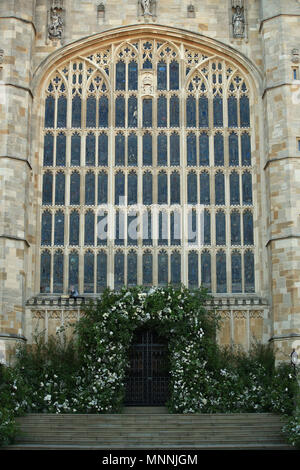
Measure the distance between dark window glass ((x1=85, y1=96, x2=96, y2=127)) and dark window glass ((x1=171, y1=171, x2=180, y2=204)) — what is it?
3279 millimetres

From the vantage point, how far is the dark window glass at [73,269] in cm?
2538

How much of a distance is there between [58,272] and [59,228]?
1485mm

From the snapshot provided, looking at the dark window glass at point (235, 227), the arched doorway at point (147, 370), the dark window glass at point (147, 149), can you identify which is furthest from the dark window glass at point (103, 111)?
the arched doorway at point (147, 370)

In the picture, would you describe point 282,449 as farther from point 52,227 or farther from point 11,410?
point 52,227

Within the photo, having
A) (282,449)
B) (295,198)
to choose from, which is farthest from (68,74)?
(282,449)

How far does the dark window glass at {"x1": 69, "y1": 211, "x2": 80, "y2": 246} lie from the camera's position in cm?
2573

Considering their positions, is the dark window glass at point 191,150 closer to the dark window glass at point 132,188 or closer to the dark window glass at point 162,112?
the dark window glass at point 162,112

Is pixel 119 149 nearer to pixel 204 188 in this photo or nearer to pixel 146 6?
pixel 204 188

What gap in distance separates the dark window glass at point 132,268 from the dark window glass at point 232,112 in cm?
562

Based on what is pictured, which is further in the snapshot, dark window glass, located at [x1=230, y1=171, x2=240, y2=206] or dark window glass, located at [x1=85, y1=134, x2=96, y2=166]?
dark window glass, located at [x1=85, y1=134, x2=96, y2=166]

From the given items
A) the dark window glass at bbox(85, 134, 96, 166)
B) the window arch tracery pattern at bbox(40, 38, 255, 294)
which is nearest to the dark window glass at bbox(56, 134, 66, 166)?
the window arch tracery pattern at bbox(40, 38, 255, 294)

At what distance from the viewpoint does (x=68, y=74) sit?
89.1ft

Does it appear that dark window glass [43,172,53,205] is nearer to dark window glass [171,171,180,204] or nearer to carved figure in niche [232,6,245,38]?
dark window glass [171,171,180,204]

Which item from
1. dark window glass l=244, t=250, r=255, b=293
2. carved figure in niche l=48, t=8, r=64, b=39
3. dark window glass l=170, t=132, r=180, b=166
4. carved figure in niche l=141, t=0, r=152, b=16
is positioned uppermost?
carved figure in niche l=141, t=0, r=152, b=16
